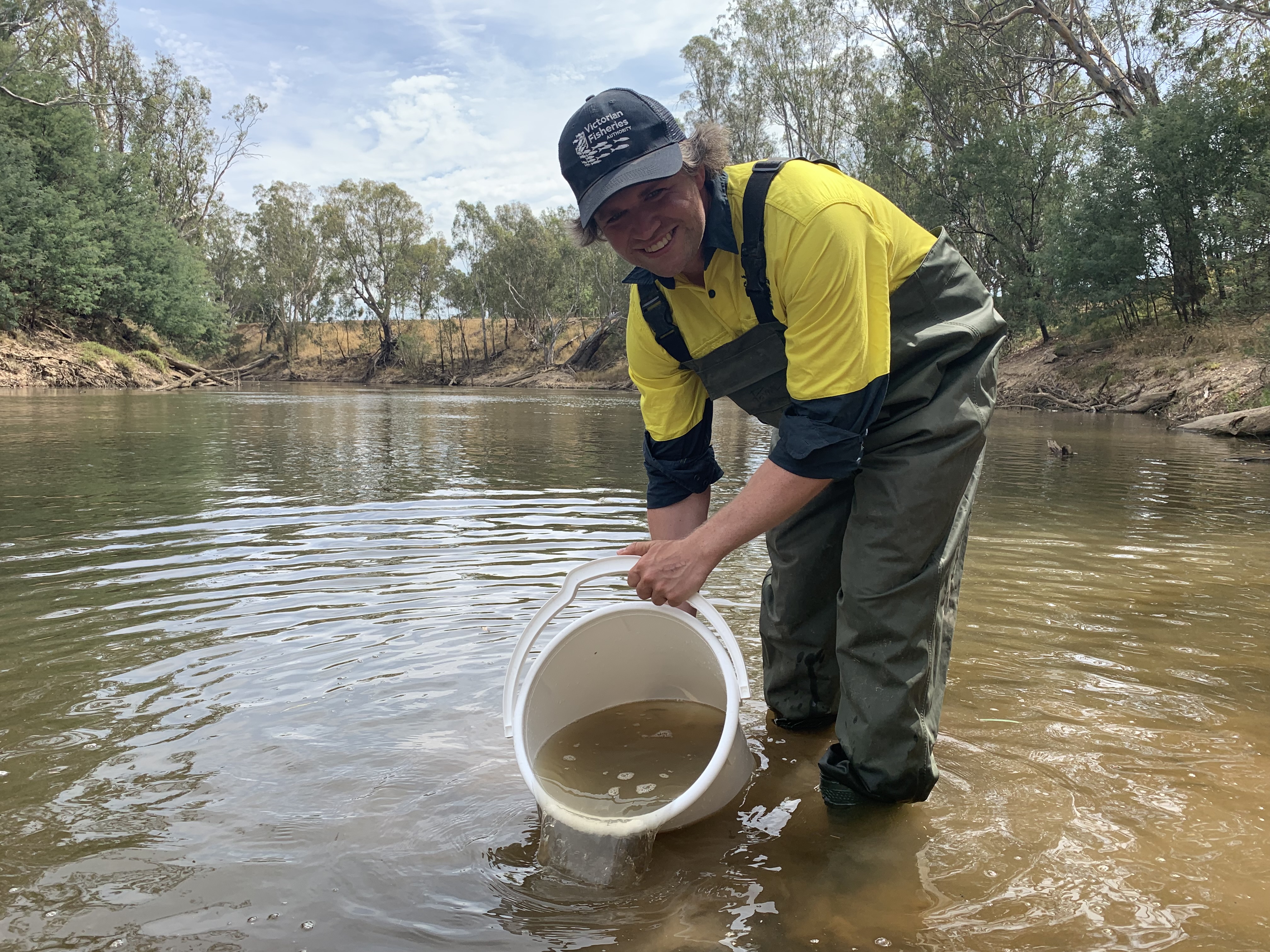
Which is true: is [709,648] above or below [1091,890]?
above

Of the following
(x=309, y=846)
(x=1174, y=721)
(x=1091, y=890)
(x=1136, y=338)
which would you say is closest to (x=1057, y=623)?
(x=1174, y=721)

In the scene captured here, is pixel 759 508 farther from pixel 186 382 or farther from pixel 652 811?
pixel 186 382

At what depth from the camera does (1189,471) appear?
969cm

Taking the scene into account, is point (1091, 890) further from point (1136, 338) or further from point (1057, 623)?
point (1136, 338)

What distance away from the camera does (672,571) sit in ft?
7.04

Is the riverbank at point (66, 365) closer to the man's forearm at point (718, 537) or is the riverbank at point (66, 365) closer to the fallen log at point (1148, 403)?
the fallen log at point (1148, 403)

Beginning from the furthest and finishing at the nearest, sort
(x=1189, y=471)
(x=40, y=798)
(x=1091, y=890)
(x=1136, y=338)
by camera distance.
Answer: (x=1136, y=338) < (x=1189, y=471) < (x=40, y=798) < (x=1091, y=890)

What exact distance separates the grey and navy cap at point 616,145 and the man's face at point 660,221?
0.04 m

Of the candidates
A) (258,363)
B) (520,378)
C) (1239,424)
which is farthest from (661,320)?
(258,363)

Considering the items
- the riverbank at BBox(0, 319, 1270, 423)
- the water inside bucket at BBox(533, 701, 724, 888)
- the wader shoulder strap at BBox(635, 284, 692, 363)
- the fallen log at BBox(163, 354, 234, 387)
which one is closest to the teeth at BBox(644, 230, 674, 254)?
the wader shoulder strap at BBox(635, 284, 692, 363)

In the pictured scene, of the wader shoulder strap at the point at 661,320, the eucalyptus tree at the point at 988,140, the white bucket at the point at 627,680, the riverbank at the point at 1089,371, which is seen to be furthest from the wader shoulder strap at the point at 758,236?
the eucalyptus tree at the point at 988,140

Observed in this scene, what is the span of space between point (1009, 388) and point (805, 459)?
28258mm

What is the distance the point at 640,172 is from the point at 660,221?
15cm

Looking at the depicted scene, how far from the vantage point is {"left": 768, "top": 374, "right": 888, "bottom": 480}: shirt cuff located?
6.54 feet
